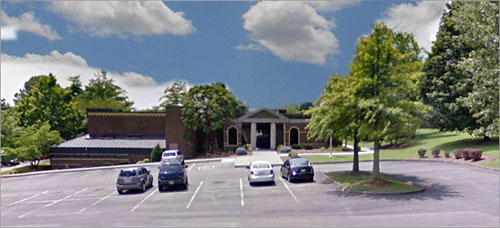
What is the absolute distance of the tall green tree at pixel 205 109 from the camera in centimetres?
4600

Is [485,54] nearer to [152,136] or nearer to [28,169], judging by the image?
[152,136]

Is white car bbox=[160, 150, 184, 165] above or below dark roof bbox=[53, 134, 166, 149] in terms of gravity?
below

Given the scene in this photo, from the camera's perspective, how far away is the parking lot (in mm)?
14188

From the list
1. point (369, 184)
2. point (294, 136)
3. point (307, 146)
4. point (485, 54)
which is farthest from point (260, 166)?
point (294, 136)

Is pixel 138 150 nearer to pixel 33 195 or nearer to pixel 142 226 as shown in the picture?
pixel 33 195

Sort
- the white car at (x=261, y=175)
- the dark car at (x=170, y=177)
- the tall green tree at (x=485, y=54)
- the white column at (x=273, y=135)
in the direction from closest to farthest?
the tall green tree at (x=485, y=54) → the dark car at (x=170, y=177) → the white car at (x=261, y=175) → the white column at (x=273, y=135)

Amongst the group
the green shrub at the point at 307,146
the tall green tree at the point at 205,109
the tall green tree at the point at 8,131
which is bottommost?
the green shrub at the point at 307,146

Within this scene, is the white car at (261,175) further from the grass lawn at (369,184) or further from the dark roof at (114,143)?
the dark roof at (114,143)

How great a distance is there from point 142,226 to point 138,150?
107ft

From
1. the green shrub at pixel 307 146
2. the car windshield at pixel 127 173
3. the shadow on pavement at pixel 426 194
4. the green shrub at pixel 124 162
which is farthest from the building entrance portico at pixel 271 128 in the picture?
the shadow on pavement at pixel 426 194

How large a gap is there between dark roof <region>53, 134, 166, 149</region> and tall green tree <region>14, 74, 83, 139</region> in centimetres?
931

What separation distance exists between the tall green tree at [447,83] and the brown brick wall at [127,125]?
36438mm

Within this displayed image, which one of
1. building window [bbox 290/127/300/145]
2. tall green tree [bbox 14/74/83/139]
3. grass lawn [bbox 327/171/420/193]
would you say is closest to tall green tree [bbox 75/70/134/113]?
tall green tree [bbox 14/74/83/139]

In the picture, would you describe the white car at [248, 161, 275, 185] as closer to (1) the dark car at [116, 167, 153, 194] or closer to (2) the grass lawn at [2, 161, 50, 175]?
(1) the dark car at [116, 167, 153, 194]
